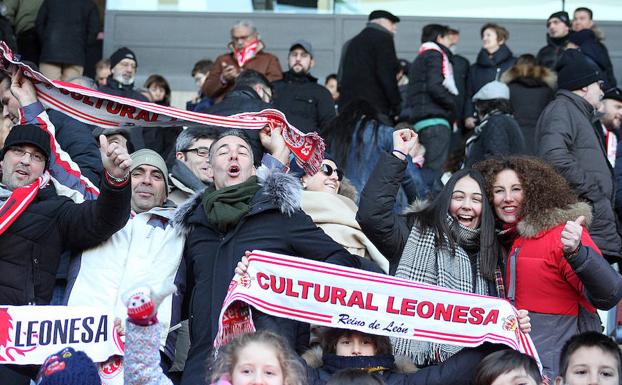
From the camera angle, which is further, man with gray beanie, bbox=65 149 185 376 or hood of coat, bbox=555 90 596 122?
hood of coat, bbox=555 90 596 122

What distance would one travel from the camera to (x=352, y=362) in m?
6.57

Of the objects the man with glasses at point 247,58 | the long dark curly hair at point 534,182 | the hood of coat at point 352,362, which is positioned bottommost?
the hood of coat at point 352,362

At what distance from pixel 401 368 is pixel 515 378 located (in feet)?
2.15

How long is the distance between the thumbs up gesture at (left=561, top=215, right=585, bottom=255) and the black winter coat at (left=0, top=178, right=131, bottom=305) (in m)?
2.25

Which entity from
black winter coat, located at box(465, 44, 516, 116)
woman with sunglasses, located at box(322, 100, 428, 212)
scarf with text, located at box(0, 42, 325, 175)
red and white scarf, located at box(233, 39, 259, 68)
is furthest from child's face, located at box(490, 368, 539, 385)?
black winter coat, located at box(465, 44, 516, 116)

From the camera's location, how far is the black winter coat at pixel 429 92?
41.8 ft

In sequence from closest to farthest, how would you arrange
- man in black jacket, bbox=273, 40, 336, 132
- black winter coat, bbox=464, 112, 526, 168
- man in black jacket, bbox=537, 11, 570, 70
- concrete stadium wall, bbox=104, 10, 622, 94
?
1. black winter coat, bbox=464, 112, 526, 168
2. man in black jacket, bbox=273, 40, 336, 132
3. man in black jacket, bbox=537, 11, 570, 70
4. concrete stadium wall, bbox=104, 10, 622, 94

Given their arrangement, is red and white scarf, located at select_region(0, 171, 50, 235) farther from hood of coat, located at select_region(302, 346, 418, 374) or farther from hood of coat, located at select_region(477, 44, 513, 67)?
hood of coat, located at select_region(477, 44, 513, 67)

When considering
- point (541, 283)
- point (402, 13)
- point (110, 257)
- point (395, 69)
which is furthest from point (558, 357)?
point (402, 13)

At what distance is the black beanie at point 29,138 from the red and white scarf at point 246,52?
582 centimetres

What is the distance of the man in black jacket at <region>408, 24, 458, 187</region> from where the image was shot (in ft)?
40.9

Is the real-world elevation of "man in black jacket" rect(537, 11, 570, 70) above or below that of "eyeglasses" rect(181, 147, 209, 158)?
above

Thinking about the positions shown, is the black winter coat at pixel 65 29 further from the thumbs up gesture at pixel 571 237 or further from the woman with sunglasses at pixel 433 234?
the thumbs up gesture at pixel 571 237

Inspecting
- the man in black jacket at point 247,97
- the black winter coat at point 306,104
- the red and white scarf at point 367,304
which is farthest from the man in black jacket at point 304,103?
the red and white scarf at point 367,304
